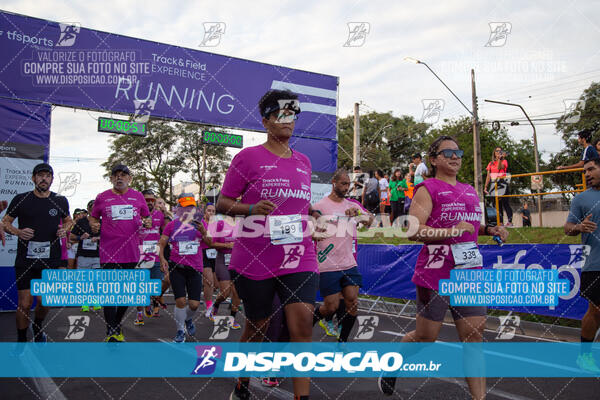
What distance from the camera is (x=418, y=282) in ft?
12.7

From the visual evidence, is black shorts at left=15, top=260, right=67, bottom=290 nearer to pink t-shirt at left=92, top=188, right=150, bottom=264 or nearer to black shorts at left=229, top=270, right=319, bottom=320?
pink t-shirt at left=92, top=188, right=150, bottom=264

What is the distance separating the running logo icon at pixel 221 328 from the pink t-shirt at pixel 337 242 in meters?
2.25

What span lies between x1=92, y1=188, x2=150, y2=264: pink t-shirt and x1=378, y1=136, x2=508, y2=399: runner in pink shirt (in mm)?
4112

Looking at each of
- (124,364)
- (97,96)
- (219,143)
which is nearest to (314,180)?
(219,143)

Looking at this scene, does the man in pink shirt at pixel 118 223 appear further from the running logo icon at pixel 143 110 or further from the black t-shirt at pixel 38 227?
the running logo icon at pixel 143 110

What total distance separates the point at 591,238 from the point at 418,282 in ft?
8.53

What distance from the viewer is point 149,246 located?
9.98 metres

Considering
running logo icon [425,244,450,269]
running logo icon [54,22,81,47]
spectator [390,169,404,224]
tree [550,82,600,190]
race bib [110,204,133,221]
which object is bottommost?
running logo icon [425,244,450,269]

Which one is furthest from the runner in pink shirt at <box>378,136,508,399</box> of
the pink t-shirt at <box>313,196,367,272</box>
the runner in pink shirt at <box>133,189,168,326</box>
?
the runner in pink shirt at <box>133,189,168,326</box>

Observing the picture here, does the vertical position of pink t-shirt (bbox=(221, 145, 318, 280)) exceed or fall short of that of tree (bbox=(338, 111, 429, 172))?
it falls short

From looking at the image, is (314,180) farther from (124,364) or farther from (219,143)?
(124,364)

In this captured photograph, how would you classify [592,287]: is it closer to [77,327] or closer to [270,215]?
[270,215]

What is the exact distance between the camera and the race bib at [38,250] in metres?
6.04

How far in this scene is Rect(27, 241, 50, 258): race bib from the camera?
6035 millimetres
